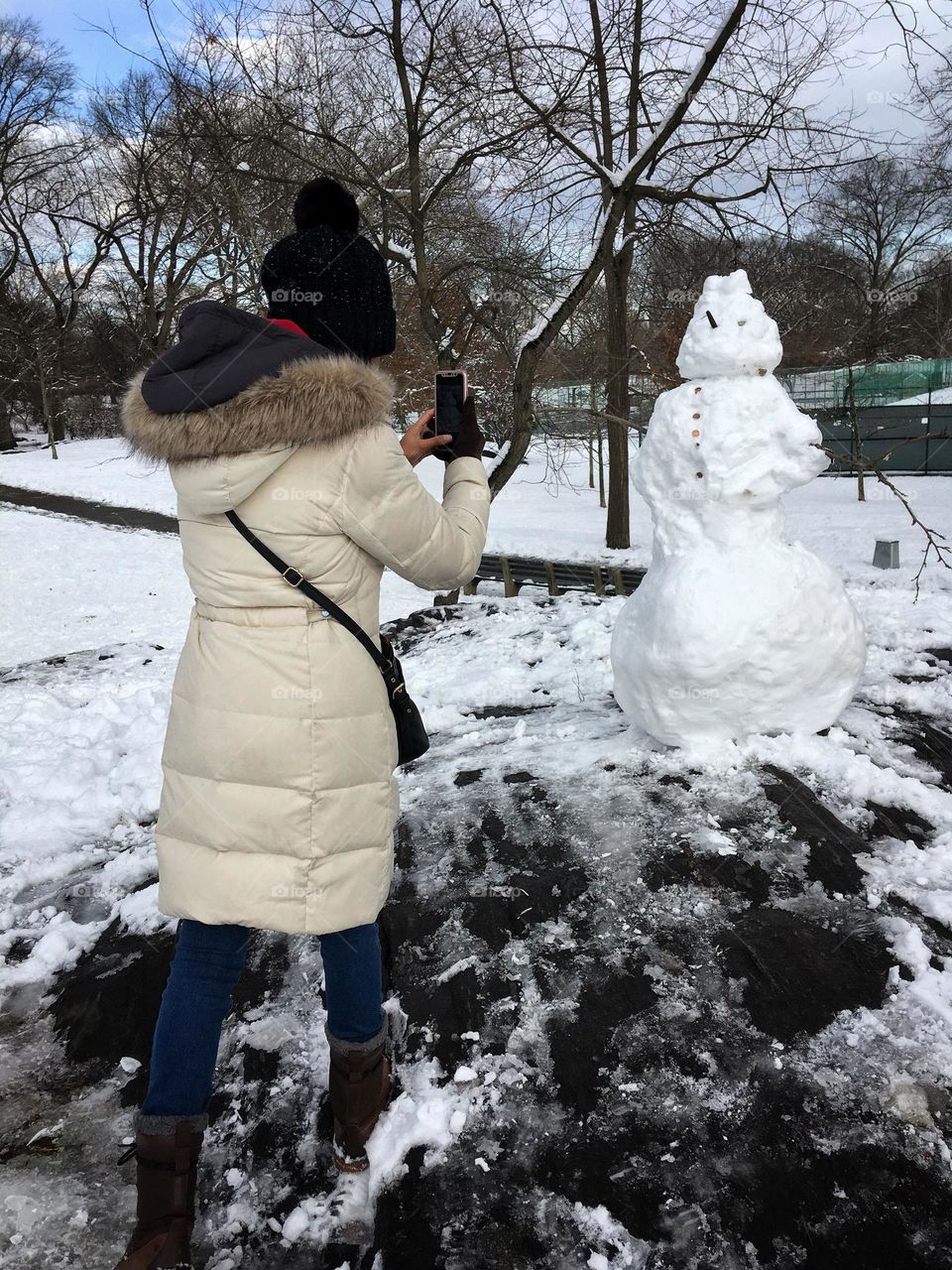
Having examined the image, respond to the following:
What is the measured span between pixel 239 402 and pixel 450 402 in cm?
60

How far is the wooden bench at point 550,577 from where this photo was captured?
31.1ft

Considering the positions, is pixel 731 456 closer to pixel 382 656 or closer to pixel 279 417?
pixel 382 656

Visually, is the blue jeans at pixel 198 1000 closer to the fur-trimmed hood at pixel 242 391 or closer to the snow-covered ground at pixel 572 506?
the fur-trimmed hood at pixel 242 391

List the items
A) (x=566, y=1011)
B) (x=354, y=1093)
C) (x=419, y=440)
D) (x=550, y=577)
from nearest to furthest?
(x=354, y=1093) → (x=419, y=440) → (x=566, y=1011) → (x=550, y=577)

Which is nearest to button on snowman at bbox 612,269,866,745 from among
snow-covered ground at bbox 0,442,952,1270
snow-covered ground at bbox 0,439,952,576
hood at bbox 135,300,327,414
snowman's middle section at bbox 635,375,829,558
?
snowman's middle section at bbox 635,375,829,558

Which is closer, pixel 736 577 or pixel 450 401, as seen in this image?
pixel 450 401

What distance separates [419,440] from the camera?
1.99m

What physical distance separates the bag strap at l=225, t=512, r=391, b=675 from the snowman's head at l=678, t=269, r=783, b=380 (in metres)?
2.79

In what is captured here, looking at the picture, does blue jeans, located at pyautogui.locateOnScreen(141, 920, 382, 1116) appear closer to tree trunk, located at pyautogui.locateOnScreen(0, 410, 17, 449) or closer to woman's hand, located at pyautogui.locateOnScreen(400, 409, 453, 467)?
woman's hand, located at pyautogui.locateOnScreen(400, 409, 453, 467)

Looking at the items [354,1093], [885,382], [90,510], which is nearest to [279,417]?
[354,1093]

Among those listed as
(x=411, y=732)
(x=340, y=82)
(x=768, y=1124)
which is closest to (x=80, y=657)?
(x=340, y=82)

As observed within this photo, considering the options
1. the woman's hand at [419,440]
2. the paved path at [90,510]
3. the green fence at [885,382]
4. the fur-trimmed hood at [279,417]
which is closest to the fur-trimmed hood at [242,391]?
the fur-trimmed hood at [279,417]

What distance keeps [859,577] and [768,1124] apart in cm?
903

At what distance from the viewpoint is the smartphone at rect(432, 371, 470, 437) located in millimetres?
1927
